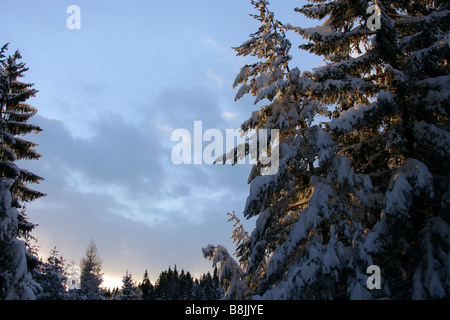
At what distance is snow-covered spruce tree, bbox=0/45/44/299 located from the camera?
11.0 metres

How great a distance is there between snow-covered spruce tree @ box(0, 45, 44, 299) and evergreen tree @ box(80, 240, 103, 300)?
28.7 meters

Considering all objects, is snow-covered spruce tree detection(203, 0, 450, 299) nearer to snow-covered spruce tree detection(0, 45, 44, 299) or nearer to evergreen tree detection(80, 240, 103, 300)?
snow-covered spruce tree detection(0, 45, 44, 299)

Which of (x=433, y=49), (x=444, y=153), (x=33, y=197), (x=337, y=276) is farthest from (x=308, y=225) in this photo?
(x=33, y=197)

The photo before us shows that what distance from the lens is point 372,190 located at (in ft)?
25.7

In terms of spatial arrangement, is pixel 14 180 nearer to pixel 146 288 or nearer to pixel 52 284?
pixel 52 284

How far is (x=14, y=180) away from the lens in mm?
12070

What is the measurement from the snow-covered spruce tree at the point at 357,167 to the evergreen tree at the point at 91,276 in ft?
116

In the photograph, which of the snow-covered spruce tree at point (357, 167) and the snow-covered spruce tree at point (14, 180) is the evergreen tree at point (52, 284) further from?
the snow-covered spruce tree at point (357, 167)

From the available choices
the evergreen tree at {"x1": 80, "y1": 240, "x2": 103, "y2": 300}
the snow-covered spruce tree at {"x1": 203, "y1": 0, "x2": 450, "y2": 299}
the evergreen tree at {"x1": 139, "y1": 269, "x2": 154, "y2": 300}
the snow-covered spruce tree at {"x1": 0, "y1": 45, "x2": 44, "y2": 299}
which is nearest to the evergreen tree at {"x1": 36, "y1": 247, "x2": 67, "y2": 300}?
the evergreen tree at {"x1": 80, "y1": 240, "x2": 103, "y2": 300}

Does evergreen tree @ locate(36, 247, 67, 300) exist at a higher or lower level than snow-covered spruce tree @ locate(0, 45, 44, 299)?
lower

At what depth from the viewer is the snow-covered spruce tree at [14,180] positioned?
432 inches

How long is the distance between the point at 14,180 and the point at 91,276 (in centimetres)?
3197

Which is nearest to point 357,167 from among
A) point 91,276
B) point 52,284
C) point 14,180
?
point 14,180

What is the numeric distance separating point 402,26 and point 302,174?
576 cm
